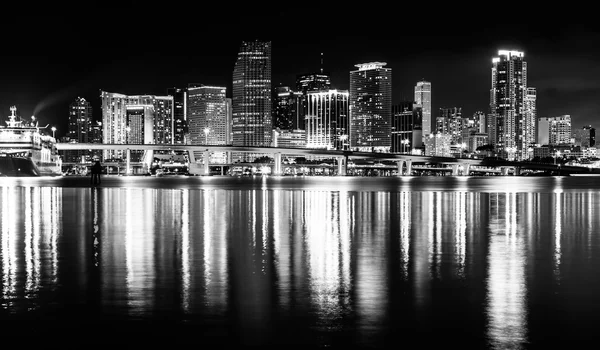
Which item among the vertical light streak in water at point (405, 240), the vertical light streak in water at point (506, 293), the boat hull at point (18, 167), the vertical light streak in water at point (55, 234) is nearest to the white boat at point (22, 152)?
the boat hull at point (18, 167)

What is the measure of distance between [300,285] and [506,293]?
9.62 feet

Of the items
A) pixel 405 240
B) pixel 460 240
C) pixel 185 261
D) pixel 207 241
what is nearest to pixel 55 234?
pixel 207 241

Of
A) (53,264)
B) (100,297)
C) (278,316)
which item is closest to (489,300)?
(278,316)

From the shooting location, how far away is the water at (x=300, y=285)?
698cm

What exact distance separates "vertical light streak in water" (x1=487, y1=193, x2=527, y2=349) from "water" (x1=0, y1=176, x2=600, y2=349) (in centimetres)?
2

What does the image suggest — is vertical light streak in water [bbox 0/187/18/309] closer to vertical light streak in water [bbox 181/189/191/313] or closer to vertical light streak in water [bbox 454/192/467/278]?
vertical light streak in water [bbox 181/189/191/313]

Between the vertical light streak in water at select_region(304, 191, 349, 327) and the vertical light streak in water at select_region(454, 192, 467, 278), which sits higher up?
the vertical light streak in water at select_region(304, 191, 349, 327)

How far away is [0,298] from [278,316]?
3821 millimetres

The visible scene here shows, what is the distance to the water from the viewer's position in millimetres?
6977

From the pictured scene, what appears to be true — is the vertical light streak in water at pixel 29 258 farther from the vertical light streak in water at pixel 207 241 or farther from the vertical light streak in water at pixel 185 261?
the vertical light streak in water at pixel 207 241

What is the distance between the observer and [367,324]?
7.35m

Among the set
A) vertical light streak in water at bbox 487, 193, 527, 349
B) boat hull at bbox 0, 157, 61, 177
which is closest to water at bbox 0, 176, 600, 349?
vertical light streak in water at bbox 487, 193, 527, 349

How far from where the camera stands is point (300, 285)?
966 centimetres

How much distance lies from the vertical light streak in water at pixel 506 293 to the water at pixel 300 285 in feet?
0.08
